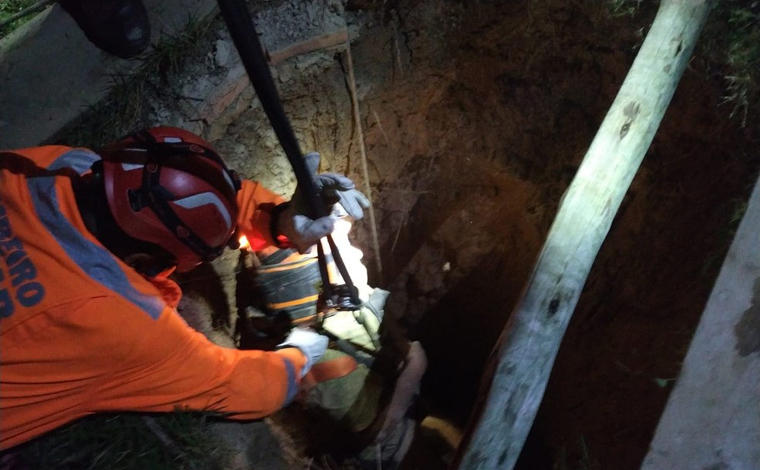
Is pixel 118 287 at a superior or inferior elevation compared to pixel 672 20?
inferior

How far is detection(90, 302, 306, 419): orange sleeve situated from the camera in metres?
1.80

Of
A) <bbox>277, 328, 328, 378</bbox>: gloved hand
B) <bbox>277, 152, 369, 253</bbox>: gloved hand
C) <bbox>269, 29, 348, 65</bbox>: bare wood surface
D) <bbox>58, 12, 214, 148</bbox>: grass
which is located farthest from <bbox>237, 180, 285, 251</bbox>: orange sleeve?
<bbox>269, 29, 348, 65</bbox>: bare wood surface

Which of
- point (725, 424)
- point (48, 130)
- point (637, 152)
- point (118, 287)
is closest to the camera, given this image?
point (118, 287)

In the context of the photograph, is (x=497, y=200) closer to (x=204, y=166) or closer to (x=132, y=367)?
(x=204, y=166)

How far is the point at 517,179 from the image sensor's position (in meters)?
3.49

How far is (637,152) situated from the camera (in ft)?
6.91

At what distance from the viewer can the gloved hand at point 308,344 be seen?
2.48 m

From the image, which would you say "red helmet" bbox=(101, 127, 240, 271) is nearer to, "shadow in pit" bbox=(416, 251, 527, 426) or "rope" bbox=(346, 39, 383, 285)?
"rope" bbox=(346, 39, 383, 285)

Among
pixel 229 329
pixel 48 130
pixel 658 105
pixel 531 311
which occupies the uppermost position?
pixel 658 105

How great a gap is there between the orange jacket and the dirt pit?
43.7 inches

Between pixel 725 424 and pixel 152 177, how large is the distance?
2.26 metres

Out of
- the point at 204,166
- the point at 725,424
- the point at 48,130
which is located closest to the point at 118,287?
the point at 204,166

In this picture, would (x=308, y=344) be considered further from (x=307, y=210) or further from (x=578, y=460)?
(x=578, y=460)

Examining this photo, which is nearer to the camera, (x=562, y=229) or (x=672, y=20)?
(x=562, y=229)
